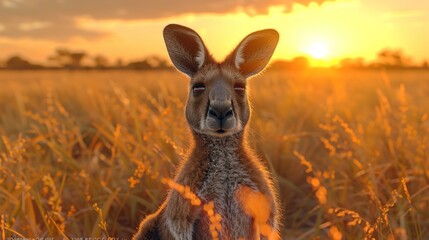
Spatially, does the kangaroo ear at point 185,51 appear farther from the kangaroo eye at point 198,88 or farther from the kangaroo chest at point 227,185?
Result: the kangaroo chest at point 227,185

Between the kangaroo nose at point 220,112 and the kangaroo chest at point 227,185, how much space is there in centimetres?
21

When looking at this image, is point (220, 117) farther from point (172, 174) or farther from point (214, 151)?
point (172, 174)

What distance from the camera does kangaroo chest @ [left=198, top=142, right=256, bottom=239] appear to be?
2.59 metres

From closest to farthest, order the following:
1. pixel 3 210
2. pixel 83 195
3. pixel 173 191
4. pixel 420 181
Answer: pixel 173 191, pixel 3 210, pixel 83 195, pixel 420 181

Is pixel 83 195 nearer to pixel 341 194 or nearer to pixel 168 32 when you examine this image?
pixel 168 32

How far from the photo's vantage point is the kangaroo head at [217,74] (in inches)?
105

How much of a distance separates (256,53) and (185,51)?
418 millimetres

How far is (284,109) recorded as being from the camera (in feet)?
21.7

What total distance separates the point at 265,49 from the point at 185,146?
4.97ft

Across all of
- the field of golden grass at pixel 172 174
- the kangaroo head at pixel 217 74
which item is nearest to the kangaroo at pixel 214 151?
the kangaroo head at pixel 217 74

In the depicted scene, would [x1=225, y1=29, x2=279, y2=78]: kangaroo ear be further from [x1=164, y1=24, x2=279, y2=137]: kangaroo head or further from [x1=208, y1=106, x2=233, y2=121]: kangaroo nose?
[x1=208, y1=106, x2=233, y2=121]: kangaroo nose

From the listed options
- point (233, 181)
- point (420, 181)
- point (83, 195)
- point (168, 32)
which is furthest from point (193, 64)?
point (420, 181)

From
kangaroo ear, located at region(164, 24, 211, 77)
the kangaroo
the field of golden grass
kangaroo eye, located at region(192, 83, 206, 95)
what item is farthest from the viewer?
the field of golden grass

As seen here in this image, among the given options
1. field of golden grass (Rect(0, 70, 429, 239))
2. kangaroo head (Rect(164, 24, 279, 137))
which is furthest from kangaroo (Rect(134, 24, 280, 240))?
field of golden grass (Rect(0, 70, 429, 239))
